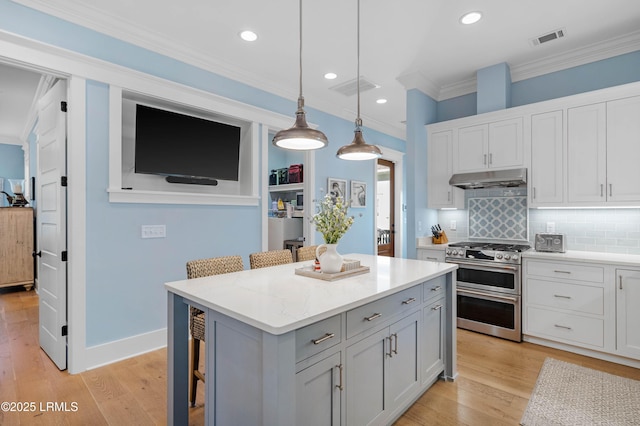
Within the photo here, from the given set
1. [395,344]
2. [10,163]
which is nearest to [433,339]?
[395,344]

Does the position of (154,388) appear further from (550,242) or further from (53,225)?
(550,242)

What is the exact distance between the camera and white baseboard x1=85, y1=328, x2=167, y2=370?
104 inches

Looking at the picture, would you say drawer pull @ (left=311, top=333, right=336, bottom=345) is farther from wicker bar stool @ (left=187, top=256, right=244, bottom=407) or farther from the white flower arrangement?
wicker bar stool @ (left=187, top=256, right=244, bottom=407)

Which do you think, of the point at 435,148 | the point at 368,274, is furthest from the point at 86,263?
the point at 435,148

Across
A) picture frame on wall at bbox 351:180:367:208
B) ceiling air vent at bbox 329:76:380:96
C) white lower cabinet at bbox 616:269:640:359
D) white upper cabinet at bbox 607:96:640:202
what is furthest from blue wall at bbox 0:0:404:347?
white upper cabinet at bbox 607:96:640:202

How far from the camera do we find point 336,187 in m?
4.83

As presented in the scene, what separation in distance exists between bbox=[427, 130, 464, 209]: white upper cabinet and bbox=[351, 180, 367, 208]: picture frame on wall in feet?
4.21

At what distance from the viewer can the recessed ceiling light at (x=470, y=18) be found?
2.69 m

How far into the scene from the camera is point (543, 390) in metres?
2.35

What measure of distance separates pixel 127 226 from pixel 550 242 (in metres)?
4.01

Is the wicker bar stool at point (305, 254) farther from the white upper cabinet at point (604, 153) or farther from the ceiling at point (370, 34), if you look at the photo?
the white upper cabinet at point (604, 153)

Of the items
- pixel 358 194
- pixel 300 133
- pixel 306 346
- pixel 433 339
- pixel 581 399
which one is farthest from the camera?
pixel 358 194

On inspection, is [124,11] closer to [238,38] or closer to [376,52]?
[238,38]

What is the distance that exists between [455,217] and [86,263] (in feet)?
13.1
